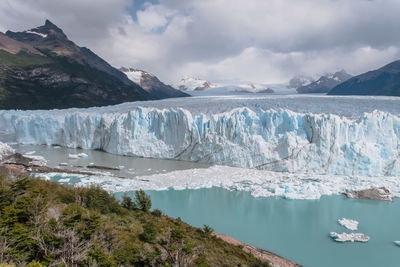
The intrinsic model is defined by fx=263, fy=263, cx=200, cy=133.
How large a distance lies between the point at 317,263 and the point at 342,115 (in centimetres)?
1189

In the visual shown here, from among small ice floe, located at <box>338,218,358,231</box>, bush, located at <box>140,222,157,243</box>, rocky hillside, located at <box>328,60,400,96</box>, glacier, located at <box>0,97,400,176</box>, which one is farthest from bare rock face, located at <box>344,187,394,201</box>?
rocky hillside, located at <box>328,60,400,96</box>

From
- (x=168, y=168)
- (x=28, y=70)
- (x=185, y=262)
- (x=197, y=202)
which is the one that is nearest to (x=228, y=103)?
(x=168, y=168)

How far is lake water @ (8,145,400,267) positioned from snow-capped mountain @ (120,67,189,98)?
6513 centimetres

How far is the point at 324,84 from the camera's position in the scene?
76.1 m

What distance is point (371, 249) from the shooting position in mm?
6781

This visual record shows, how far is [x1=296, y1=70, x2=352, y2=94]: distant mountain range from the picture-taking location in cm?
7081

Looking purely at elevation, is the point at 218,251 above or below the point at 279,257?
above

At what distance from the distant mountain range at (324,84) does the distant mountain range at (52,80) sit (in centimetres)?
4500

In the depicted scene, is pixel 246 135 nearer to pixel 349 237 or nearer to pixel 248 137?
pixel 248 137

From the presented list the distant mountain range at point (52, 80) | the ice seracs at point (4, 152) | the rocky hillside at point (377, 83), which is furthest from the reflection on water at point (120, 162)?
the rocky hillside at point (377, 83)

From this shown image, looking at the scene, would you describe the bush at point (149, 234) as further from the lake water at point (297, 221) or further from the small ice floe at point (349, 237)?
the small ice floe at point (349, 237)

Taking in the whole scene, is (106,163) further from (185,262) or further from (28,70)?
(28,70)

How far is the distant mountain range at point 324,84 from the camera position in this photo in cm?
7081

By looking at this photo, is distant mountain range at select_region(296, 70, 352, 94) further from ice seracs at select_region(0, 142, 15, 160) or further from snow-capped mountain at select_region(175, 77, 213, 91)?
ice seracs at select_region(0, 142, 15, 160)
